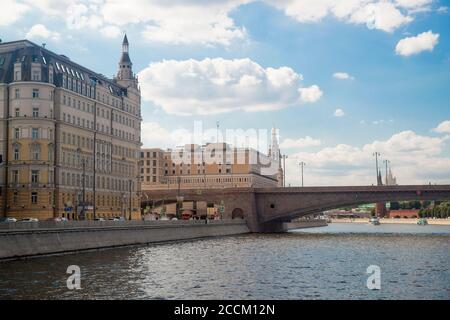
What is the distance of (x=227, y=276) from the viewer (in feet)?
139

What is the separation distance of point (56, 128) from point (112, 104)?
20.8 m

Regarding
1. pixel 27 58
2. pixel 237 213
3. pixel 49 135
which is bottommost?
pixel 237 213

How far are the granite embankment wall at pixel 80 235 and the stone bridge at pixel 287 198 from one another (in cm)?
3063

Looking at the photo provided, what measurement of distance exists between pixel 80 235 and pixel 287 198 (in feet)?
220

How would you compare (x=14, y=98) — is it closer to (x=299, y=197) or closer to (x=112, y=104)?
(x=112, y=104)

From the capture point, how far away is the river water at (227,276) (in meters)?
34.2

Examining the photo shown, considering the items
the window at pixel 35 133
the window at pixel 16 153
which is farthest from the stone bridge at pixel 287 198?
the window at pixel 16 153

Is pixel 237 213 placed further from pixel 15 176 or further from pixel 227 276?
pixel 227 276

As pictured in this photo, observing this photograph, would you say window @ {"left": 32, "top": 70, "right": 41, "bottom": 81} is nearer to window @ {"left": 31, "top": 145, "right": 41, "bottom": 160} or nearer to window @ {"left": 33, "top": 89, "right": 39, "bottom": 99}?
window @ {"left": 33, "top": 89, "right": 39, "bottom": 99}

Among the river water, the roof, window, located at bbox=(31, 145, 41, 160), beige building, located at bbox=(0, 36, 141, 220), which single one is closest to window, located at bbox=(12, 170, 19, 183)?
beige building, located at bbox=(0, 36, 141, 220)

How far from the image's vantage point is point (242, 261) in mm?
53844

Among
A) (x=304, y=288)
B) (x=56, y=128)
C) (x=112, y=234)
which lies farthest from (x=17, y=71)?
(x=304, y=288)

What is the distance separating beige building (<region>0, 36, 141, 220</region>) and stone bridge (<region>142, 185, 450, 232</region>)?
26.5 metres

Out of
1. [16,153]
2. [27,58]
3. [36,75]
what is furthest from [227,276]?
[27,58]
